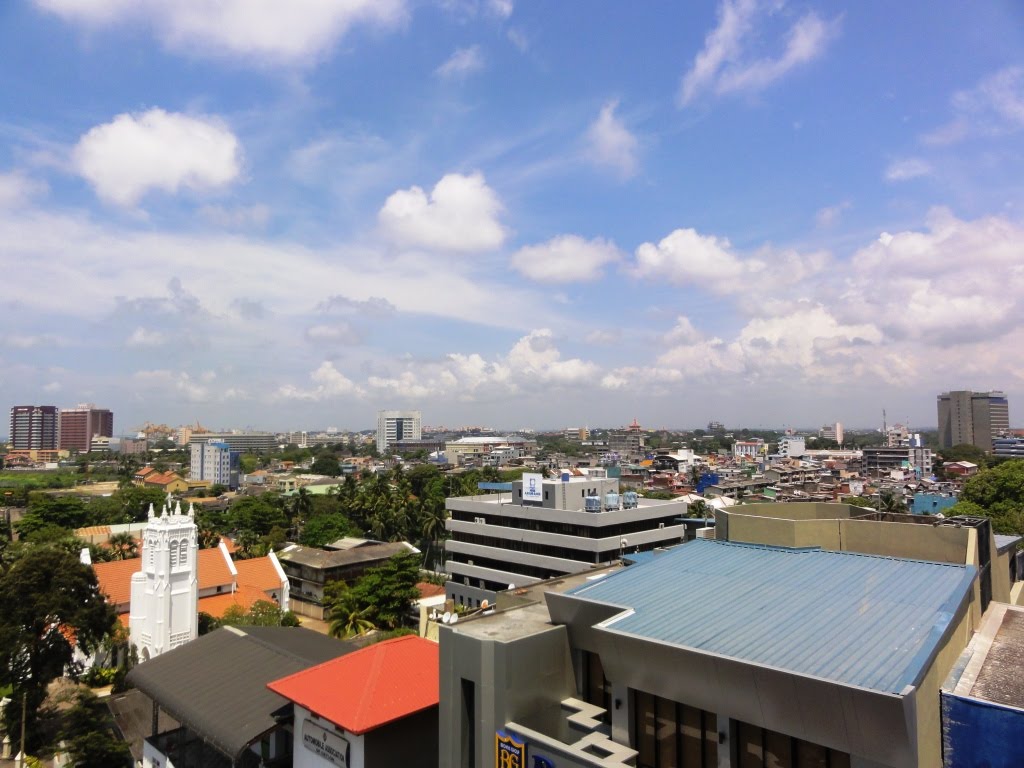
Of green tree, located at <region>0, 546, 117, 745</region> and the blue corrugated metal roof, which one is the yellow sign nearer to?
the blue corrugated metal roof

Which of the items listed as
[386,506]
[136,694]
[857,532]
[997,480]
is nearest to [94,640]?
[136,694]

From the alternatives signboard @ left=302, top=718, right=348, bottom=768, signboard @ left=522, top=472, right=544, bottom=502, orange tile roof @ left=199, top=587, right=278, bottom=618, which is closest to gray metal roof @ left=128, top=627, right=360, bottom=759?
signboard @ left=302, top=718, right=348, bottom=768

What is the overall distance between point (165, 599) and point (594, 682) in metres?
37.7

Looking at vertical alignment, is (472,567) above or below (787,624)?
below

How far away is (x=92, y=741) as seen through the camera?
1161 inches

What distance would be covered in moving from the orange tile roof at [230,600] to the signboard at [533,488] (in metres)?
23.9

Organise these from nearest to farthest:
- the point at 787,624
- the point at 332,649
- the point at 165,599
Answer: the point at 787,624 < the point at 332,649 < the point at 165,599

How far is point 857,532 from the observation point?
64.3 ft

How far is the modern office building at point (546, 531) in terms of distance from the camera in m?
50.9

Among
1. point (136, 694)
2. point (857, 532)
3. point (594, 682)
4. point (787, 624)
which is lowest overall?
point (136, 694)

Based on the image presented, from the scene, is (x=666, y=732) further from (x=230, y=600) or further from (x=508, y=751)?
(x=230, y=600)

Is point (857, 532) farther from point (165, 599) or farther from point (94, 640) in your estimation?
point (165, 599)

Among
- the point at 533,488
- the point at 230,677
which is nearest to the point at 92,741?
the point at 230,677

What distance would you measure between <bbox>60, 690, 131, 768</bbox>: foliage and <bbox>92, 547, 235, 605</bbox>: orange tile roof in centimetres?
1831
